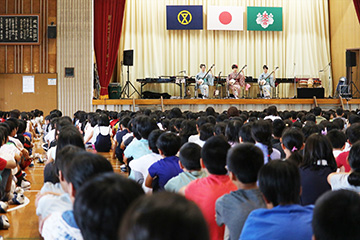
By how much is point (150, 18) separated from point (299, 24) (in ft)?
16.7

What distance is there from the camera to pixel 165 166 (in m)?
3.14

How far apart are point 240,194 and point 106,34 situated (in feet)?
38.0

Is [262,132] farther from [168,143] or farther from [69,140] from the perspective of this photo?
[69,140]

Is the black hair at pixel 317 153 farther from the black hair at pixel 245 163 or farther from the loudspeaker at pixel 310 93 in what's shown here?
the loudspeaker at pixel 310 93

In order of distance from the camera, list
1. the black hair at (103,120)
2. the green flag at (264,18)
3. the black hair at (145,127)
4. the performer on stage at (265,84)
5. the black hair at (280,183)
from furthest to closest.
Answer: the green flag at (264,18) < the performer on stage at (265,84) < the black hair at (103,120) < the black hair at (145,127) < the black hair at (280,183)

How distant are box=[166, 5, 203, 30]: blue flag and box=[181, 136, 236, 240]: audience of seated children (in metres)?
12.7

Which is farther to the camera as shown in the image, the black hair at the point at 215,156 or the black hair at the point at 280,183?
the black hair at the point at 215,156

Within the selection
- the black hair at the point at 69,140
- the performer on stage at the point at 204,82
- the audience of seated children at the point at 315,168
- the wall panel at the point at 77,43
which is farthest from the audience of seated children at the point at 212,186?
the performer on stage at the point at 204,82

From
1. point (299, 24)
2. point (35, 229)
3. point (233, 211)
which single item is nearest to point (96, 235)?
point (233, 211)

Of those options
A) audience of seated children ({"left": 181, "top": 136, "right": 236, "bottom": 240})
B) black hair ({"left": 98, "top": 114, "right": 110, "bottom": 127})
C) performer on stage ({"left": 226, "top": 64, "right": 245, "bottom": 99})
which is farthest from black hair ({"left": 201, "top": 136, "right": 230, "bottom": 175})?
performer on stage ({"left": 226, "top": 64, "right": 245, "bottom": 99})

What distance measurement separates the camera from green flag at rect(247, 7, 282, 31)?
1516cm

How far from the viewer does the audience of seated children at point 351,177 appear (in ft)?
7.98

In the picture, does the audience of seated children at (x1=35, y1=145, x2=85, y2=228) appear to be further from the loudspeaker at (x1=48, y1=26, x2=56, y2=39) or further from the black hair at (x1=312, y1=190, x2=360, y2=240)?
the loudspeaker at (x1=48, y1=26, x2=56, y2=39)

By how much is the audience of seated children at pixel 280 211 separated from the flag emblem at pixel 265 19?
46.2ft
